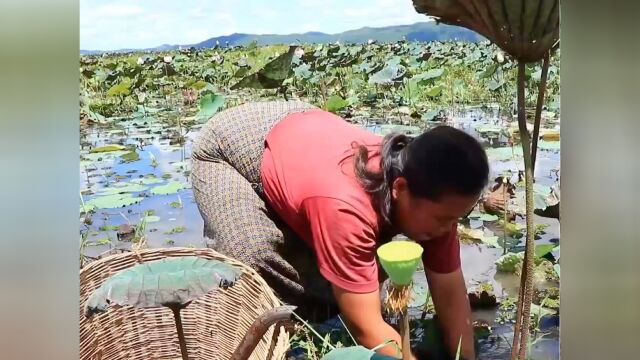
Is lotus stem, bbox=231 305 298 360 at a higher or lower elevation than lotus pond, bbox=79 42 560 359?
lower

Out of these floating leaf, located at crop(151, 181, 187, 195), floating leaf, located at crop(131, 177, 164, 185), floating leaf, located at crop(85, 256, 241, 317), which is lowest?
floating leaf, located at crop(85, 256, 241, 317)

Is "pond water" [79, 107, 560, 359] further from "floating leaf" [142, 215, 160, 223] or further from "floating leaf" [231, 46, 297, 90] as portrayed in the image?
"floating leaf" [231, 46, 297, 90]

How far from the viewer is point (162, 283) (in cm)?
174

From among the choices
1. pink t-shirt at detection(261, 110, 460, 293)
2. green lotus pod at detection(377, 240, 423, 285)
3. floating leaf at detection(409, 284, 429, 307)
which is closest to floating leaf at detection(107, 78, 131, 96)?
pink t-shirt at detection(261, 110, 460, 293)

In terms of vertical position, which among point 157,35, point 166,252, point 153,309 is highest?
point 157,35

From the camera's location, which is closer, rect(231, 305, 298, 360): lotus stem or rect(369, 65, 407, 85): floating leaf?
rect(231, 305, 298, 360): lotus stem

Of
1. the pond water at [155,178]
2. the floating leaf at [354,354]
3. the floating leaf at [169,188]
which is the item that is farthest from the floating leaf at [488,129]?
the floating leaf at [169,188]

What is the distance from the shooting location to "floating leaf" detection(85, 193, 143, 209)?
1813 mm

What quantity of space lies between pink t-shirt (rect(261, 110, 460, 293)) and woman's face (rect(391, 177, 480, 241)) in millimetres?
38

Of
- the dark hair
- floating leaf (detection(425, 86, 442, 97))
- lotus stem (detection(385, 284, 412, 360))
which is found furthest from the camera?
floating leaf (detection(425, 86, 442, 97))
